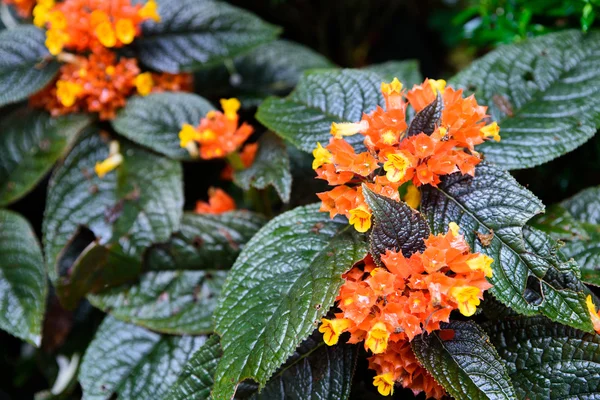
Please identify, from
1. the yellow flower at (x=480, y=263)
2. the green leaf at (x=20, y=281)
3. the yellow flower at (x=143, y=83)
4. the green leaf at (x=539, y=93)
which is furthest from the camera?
the yellow flower at (x=143, y=83)

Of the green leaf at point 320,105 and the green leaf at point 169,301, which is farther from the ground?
the green leaf at point 320,105

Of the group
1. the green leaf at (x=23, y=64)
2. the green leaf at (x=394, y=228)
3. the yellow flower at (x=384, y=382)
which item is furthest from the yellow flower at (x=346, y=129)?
the green leaf at (x=23, y=64)

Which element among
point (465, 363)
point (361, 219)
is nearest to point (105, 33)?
point (361, 219)

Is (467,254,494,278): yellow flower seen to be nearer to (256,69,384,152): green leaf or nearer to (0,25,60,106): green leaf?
(256,69,384,152): green leaf

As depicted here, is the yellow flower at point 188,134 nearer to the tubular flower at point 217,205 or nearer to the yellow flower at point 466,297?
the tubular flower at point 217,205

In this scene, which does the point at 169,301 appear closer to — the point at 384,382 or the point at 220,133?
the point at 220,133

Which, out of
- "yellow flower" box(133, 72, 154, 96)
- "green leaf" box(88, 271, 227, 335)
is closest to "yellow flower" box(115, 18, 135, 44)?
"yellow flower" box(133, 72, 154, 96)
